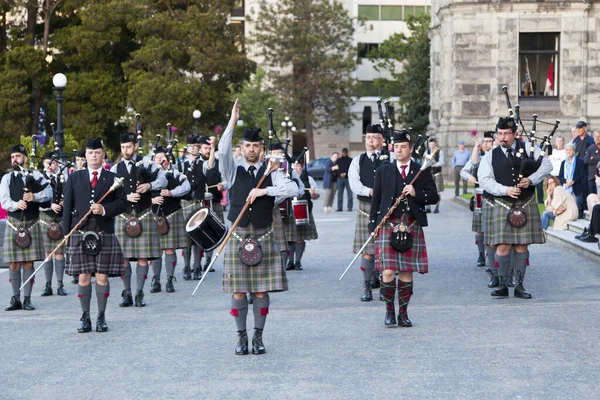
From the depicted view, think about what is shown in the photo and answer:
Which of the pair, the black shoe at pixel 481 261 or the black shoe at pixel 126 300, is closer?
the black shoe at pixel 126 300

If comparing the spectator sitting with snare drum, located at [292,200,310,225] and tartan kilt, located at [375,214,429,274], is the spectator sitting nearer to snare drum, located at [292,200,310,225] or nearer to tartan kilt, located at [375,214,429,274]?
snare drum, located at [292,200,310,225]

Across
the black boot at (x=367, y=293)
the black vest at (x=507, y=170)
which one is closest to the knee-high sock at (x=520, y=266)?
the black vest at (x=507, y=170)

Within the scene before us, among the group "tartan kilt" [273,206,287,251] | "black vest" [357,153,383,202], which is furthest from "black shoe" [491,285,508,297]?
"tartan kilt" [273,206,287,251]

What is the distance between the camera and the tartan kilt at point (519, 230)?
35.6ft

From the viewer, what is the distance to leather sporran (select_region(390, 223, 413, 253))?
29.9 ft

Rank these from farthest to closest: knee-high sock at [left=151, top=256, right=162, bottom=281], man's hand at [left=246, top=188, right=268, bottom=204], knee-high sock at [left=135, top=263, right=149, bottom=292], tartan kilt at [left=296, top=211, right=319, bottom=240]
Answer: tartan kilt at [left=296, top=211, right=319, bottom=240] → knee-high sock at [left=151, top=256, right=162, bottom=281] → knee-high sock at [left=135, top=263, right=149, bottom=292] → man's hand at [left=246, top=188, right=268, bottom=204]

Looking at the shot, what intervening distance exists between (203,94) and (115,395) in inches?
1444

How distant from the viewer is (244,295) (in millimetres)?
8320

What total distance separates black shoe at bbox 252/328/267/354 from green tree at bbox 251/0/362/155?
4798 centimetres

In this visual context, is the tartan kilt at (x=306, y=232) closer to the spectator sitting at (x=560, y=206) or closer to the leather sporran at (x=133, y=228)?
the leather sporran at (x=133, y=228)

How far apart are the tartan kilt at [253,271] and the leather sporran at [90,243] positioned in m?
1.70

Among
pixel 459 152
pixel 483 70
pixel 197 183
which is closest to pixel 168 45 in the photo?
pixel 483 70

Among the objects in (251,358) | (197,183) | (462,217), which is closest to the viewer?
(251,358)

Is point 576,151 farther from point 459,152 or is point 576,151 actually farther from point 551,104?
point 551,104
